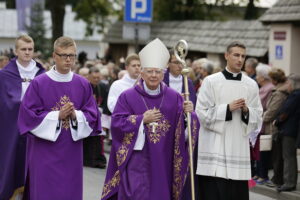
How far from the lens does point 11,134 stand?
8516mm

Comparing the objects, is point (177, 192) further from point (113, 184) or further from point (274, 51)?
point (274, 51)

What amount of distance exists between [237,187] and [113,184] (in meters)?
1.62

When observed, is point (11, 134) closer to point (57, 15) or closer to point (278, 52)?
point (278, 52)

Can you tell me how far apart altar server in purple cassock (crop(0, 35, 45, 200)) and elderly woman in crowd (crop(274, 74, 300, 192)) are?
3.88 m

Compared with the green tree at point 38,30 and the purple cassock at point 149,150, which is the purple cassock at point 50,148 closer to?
the purple cassock at point 149,150

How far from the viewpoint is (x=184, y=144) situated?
7.09m

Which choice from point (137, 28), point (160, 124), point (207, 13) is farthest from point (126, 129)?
point (207, 13)

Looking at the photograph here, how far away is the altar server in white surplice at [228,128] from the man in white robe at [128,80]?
8.83 feet

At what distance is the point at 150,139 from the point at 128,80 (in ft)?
13.2

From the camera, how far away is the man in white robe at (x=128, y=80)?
34.8 feet

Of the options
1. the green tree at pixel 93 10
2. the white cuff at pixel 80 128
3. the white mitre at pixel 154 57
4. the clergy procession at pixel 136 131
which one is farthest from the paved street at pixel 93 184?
the green tree at pixel 93 10

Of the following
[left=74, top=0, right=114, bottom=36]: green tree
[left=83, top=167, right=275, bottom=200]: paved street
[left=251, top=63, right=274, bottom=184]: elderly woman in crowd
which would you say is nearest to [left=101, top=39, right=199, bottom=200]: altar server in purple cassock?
[left=83, top=167, right=275, bottom=200]: paved street

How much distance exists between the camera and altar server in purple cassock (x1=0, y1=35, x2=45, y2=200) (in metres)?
8.42

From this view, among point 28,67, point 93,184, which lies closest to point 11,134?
point 28,67
